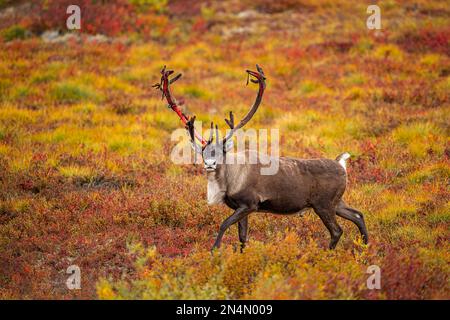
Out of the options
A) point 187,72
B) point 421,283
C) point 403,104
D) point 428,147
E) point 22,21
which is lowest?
point 421,283

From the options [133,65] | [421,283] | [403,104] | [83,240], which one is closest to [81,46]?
[133,65]

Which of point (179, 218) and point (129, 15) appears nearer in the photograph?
point (179, 218)

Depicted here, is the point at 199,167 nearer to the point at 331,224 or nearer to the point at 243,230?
the point at 243,230

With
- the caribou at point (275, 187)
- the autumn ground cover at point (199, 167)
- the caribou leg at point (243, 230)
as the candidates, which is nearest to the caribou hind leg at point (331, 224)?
the caribou at point (275, 187)

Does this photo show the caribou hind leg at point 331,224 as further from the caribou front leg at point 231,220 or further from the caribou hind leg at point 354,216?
the caribou front leg at point 231,220

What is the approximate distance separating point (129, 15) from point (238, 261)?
720 inches

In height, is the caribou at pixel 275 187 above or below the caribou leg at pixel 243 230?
above

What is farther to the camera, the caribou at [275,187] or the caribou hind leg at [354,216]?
the caribou hind leg at [354,216]

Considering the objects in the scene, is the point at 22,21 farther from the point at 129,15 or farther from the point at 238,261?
the point at 238,261

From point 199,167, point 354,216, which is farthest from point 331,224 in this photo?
point 199,167

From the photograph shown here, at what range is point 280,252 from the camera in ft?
22.6

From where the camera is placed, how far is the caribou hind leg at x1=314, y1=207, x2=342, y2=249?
26.5 ft

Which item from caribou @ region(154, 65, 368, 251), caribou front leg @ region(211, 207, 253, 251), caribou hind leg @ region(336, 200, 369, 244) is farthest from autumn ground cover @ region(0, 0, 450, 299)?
caribou @ region(154, 65, 368, 251)

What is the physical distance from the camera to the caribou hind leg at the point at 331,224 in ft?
26.5
